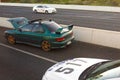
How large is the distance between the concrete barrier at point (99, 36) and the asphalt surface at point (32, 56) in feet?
1.09

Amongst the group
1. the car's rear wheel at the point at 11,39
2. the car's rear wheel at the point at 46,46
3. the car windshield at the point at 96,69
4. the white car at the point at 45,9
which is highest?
the car windshield at the point at 96,69

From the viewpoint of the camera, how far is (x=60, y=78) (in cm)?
575

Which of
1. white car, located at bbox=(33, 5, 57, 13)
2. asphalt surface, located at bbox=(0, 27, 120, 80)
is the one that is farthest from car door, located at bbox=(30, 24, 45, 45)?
white car, located at bbox=(33, 5, 57, 13)

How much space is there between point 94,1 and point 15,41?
133 feet

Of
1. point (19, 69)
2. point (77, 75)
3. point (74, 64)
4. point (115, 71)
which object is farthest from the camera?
Answer: point (19, 69)

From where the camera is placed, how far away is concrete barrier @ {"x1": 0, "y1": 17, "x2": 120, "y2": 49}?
44.3ft

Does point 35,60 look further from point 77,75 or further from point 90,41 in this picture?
point 77,75

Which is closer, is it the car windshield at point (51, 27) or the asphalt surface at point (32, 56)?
the asphalt surface at point (32, 56)

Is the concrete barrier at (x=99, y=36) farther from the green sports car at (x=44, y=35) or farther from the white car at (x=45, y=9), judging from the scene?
the white car at (x=45, y=9)

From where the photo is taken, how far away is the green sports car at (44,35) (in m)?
13.1

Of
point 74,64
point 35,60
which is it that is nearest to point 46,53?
point 35,60

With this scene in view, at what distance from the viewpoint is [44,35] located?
13.4 m

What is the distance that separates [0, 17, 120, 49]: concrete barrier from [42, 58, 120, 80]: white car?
694 cm

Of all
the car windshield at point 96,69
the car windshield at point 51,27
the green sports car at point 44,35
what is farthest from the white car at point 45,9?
the car windshield at point 96,69
